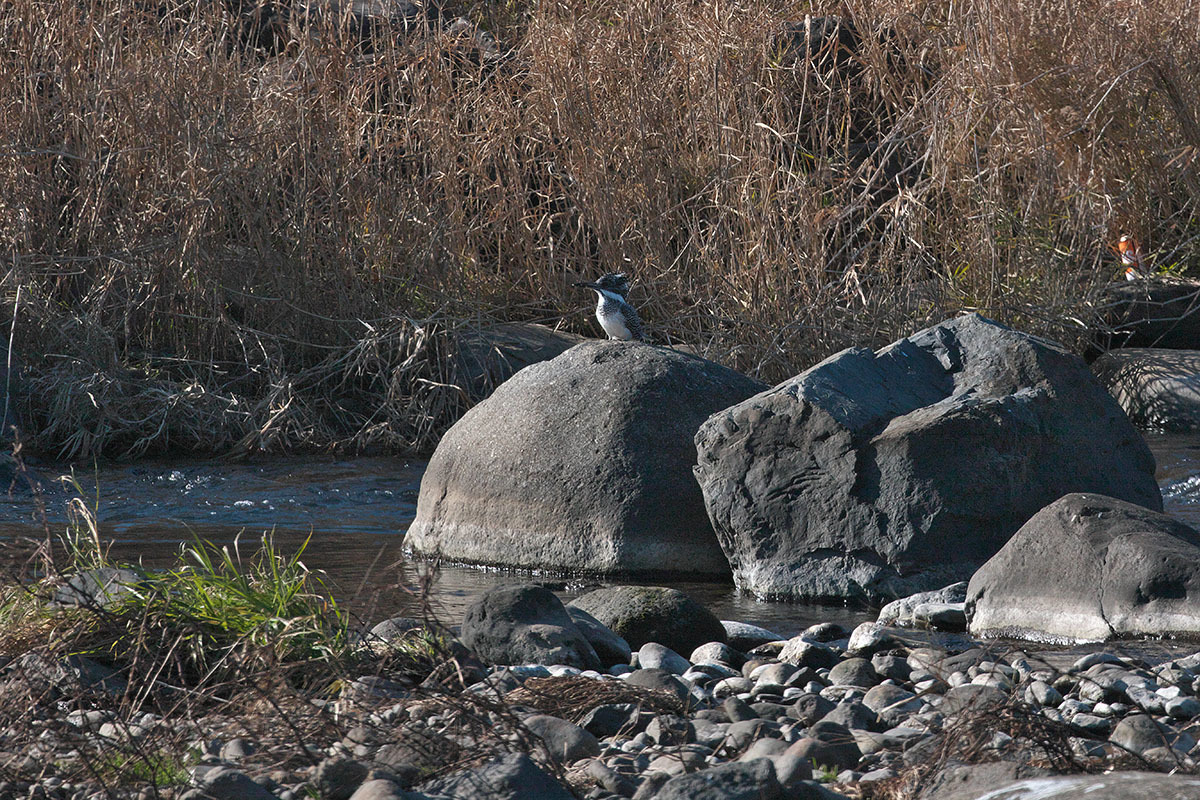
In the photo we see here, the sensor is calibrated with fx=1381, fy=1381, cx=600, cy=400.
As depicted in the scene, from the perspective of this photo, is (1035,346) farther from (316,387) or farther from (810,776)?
(316,387)

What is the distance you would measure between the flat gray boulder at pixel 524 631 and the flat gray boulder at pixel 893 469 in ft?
4.83

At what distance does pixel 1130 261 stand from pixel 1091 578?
6085mm

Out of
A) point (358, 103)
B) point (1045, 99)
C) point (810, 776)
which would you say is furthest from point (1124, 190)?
point (810, 776)

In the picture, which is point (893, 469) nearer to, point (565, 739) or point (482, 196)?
point (565, 739)

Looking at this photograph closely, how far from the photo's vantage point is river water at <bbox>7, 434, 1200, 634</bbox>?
5.56 metres

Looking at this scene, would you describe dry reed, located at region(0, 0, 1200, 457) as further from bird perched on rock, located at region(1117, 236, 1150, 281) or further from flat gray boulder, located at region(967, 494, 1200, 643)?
flat gray boulder, located at region(967, 494, 1200, 643)

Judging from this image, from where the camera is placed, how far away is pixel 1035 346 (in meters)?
6.05

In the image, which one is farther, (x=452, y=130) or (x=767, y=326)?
(x=452, y=130)

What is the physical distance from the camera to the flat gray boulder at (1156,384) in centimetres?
925

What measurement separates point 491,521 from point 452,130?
164 inches

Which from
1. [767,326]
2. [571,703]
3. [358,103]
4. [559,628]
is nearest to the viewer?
[571,703]

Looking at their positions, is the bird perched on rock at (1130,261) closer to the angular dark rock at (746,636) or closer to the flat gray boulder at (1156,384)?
the flat gray boulder at (1156,384)

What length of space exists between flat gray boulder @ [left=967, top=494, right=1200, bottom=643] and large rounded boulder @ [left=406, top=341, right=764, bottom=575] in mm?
1508

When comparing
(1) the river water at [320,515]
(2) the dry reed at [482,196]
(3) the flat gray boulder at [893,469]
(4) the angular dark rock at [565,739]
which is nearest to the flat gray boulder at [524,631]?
(1) the river water at [320,515]
